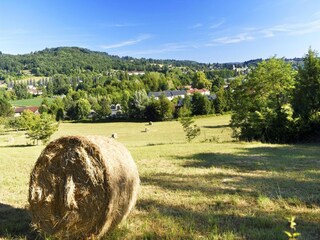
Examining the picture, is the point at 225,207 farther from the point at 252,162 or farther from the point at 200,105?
the point at 200,105

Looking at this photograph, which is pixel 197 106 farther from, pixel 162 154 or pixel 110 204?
pixel 110 204

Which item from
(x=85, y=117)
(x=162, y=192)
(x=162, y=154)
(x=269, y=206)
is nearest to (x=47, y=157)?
(x=162, y=192)

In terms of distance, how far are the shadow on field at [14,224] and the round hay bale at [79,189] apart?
263 millimetres

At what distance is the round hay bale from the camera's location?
5.36 m

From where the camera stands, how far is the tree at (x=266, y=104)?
A: 998 inches

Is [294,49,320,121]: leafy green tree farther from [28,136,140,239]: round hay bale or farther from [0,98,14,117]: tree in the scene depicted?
[0,98,14,117]: tree

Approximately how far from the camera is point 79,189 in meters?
5.54

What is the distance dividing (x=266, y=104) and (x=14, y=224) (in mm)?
24805

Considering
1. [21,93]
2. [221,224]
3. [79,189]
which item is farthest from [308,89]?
[21,93]

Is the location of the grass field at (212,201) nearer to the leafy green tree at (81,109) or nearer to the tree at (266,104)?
the tree at (266,104)

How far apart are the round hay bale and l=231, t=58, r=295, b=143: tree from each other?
2140 centimetres

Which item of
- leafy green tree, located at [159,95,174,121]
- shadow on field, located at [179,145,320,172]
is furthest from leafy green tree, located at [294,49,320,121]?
leafy green tree, located at [159,95,174,121]

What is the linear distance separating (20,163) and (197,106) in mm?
60996

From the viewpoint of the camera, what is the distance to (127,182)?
573cm
